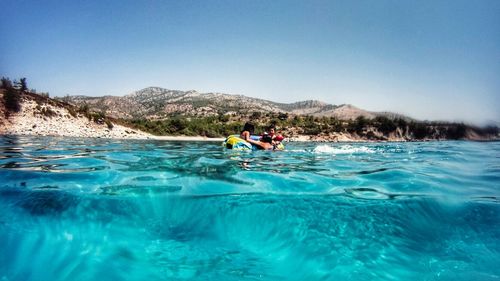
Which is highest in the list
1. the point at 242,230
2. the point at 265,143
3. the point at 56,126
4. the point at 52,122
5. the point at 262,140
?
the point at 52,122

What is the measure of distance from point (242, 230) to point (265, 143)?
11.4m

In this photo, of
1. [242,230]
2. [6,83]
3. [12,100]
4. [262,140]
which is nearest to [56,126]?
[12,100]

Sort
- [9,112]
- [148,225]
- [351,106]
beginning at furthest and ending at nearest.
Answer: [351,106] < [9,112] < [148,225]

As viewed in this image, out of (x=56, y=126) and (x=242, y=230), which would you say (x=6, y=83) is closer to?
(x=56, y=126)

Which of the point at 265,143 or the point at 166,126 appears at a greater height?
the point at 166,126

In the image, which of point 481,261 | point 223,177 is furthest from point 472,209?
point 223,177

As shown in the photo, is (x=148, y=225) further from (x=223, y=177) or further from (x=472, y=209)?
(x=472, y=209)

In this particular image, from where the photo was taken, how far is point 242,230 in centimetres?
479

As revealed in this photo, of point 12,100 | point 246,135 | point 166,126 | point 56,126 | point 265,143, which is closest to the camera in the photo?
point 246,135

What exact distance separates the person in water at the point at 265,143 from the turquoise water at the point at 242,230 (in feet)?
29.7

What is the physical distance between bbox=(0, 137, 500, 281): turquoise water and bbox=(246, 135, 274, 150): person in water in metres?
9.06

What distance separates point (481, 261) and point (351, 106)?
200775mm

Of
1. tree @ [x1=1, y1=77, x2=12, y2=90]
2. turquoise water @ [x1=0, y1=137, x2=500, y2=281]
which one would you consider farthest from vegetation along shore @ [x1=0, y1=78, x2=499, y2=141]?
turquoise water @ [x1=0, y1=137, x2=500, y2=281]

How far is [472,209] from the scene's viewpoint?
17.8 ft
